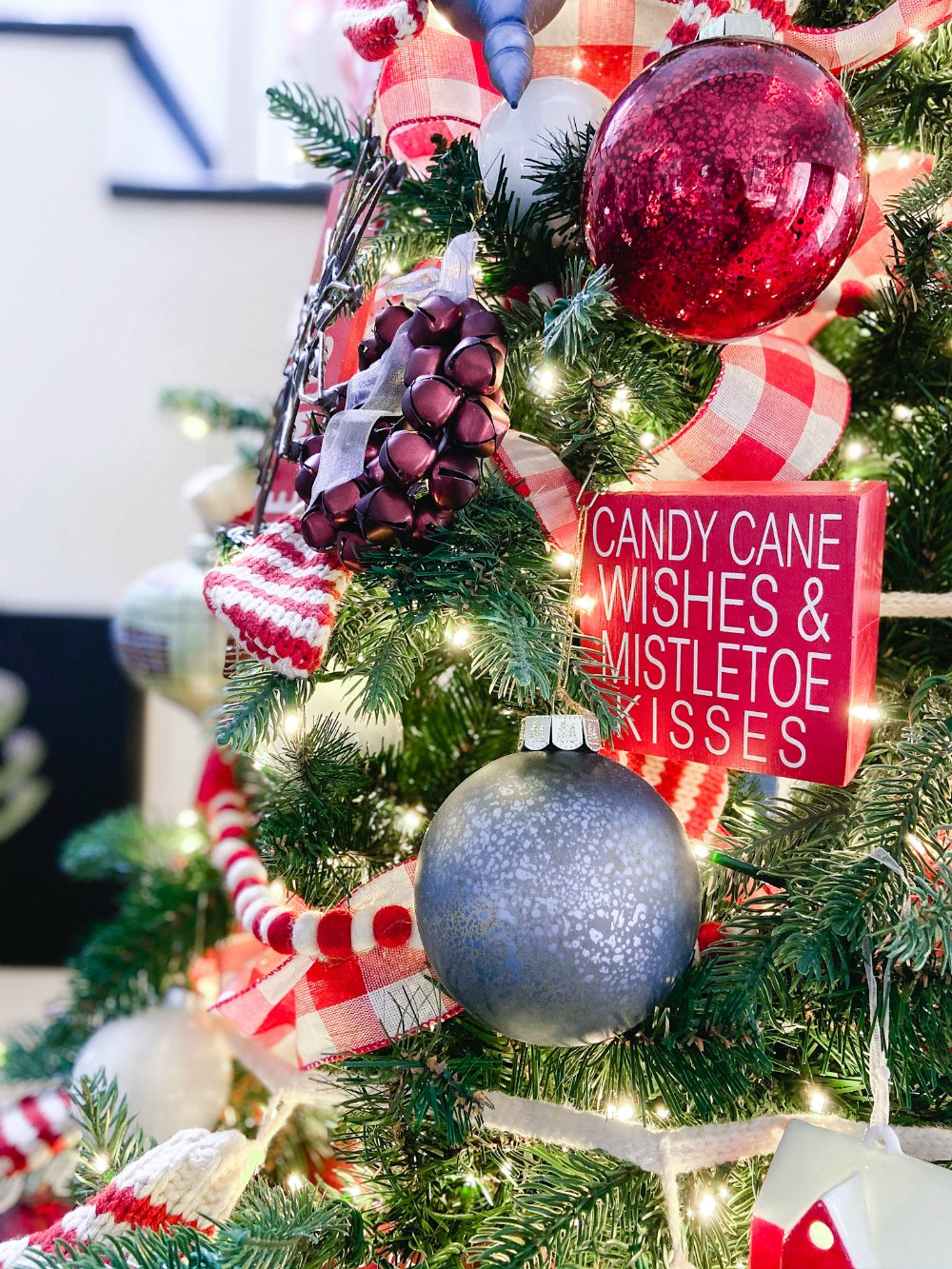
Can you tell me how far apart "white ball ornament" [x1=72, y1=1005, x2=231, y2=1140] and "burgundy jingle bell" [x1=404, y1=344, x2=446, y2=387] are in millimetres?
587

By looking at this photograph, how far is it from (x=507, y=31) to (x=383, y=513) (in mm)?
217

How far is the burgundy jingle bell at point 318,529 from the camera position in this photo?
1.31ft

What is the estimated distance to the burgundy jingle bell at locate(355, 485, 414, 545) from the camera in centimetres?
38

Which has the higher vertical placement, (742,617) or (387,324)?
(387,324)

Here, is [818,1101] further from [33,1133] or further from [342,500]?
[33,1133]

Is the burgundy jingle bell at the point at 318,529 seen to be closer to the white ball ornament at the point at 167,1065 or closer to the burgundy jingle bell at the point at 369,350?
the burgundy jingle bell at the point at 369,350

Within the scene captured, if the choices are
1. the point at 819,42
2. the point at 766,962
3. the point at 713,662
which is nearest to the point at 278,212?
the point at 819,42

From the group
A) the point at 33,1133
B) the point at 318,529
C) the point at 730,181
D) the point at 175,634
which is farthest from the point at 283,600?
the point at 33,1133

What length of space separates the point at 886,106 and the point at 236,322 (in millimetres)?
935

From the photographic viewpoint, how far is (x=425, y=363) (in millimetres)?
379

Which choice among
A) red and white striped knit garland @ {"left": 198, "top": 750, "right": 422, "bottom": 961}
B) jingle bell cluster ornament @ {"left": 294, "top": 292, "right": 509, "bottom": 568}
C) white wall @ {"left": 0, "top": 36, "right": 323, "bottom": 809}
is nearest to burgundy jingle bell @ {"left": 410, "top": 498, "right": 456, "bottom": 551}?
jingle bell cluster ornament @ {"left": 294, "top": 292, "right": 509, "bottom": 568}

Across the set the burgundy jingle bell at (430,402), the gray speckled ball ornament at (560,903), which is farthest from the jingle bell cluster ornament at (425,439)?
the gray speckled ball ornament at (560,903)

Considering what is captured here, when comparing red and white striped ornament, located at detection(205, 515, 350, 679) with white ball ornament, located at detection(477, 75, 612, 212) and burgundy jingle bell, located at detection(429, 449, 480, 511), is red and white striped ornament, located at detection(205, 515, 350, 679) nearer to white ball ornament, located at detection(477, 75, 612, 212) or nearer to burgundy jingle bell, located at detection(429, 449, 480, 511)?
burgundy jingle bell, located at detection(429, 449, 480, 511)

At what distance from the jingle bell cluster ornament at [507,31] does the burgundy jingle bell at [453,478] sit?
16cm
